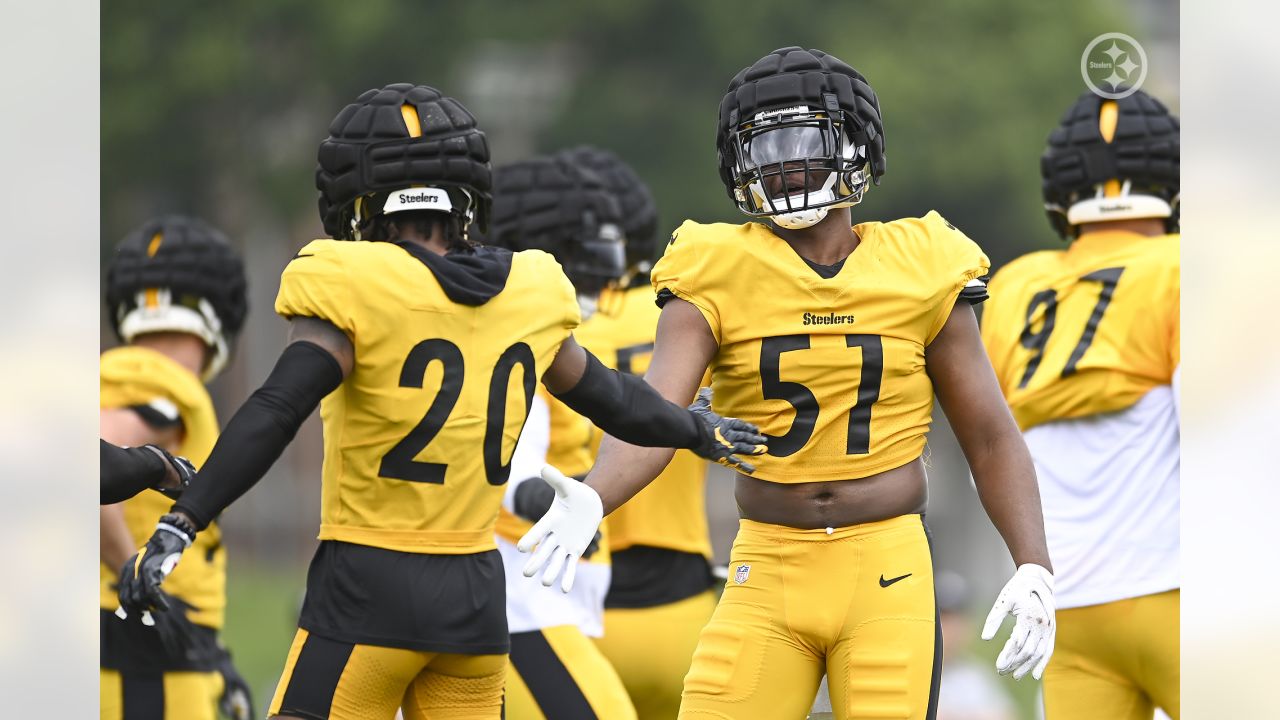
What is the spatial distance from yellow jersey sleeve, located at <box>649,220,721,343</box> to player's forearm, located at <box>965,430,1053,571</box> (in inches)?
29.5

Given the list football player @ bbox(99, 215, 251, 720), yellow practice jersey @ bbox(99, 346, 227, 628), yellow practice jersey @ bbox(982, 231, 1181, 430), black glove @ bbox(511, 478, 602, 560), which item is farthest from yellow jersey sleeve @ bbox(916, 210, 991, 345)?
yellow practice jersey @ bbox(99, 346, 227, 628)

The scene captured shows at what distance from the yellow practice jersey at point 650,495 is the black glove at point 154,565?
8.36ft

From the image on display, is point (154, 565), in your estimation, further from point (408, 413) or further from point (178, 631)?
point (178, 631)

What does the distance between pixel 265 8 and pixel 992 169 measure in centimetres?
904

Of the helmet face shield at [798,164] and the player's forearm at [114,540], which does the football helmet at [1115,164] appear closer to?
the helmet face shield at [798,164]

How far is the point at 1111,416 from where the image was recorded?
20.4 ft

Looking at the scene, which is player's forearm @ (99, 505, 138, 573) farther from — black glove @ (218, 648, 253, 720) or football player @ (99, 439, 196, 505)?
football player @ (99, 439, 196, 505)

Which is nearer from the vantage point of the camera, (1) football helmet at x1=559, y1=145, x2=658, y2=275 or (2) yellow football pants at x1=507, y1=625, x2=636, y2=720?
(2) yellow football pants at x1=507, y1=625, x2=636, y2=720

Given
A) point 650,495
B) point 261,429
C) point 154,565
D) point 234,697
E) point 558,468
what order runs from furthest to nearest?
point 234,697, point 650,495, point 558,468, point 261,429, point 154,565

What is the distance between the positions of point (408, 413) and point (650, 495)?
2188 mm

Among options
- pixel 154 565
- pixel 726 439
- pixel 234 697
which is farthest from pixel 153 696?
pixel 726 439

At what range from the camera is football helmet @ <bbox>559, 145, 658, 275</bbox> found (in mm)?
7488

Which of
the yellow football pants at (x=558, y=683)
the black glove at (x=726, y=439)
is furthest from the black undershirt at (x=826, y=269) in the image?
the yellow football pants at (x=558, y=683)

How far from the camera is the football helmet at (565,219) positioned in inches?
266
